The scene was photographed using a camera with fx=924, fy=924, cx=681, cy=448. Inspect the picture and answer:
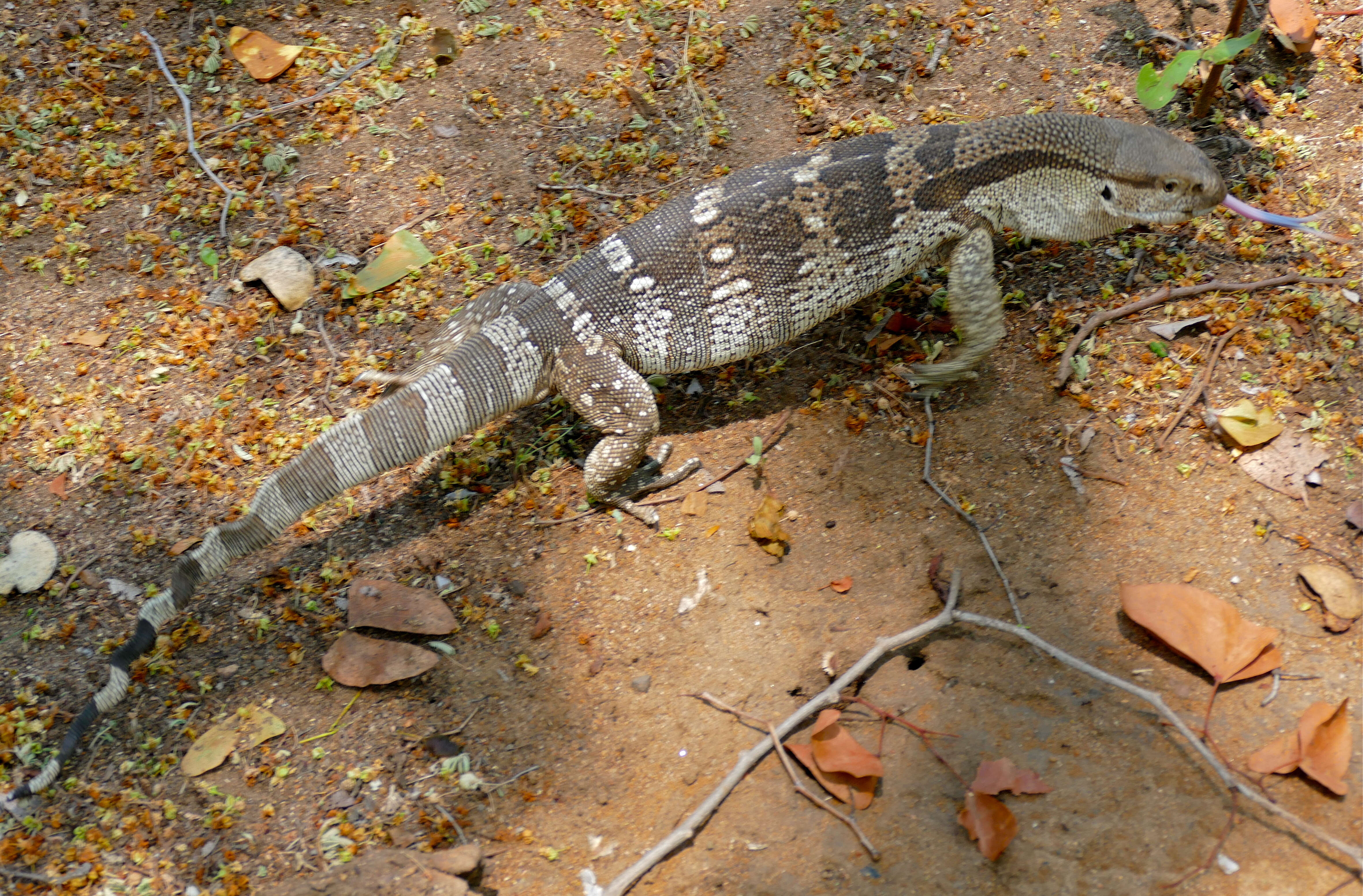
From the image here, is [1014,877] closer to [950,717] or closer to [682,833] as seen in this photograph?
[950,717]

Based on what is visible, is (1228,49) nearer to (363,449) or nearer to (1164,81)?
(1164,81)

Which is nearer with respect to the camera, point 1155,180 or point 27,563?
point 27,563

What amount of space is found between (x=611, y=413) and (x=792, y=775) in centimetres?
199

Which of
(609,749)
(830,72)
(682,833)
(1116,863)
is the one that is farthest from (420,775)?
(830,72)

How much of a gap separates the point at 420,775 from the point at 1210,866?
122 inches

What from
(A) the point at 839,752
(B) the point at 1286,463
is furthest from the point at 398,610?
(B) the point at 1286,463

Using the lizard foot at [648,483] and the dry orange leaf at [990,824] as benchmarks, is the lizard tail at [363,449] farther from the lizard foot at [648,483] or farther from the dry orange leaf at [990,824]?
the dry orange leaf at [990,824]

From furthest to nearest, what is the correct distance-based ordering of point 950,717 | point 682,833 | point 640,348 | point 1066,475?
point 640,348
point 1066,475
point 950,717
point 682,833

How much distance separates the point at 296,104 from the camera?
6.42 m

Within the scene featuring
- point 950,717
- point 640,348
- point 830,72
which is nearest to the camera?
point 950,717

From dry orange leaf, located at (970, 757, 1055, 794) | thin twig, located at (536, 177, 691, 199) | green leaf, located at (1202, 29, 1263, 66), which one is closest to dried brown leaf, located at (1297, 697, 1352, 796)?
dry orange leaf, located at (970, 757, 1055, 794)

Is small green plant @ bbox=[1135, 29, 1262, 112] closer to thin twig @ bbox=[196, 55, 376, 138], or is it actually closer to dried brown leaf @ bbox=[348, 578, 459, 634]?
dried brown leaf @ bbox=[348, 578, 459, 634]

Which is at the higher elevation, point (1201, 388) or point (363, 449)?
point (363, 449)

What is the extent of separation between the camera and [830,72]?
20.9 feet
